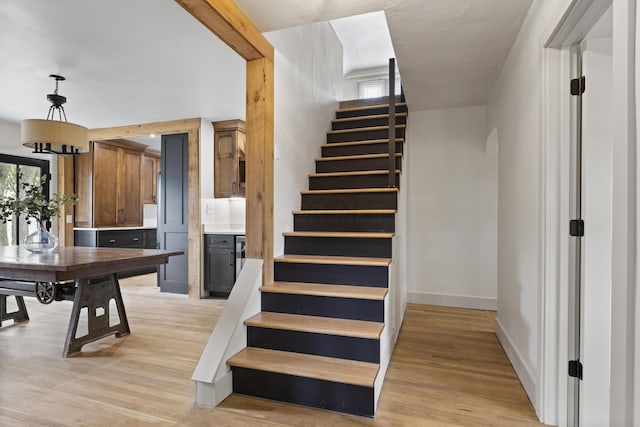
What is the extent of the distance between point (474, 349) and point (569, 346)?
107cm

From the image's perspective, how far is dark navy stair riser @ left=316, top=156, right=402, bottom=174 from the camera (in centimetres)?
343

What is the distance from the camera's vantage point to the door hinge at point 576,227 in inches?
64.5

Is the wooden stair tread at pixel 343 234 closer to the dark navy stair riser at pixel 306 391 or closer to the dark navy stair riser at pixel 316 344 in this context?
the dark navy stair riser at pixel 316 344

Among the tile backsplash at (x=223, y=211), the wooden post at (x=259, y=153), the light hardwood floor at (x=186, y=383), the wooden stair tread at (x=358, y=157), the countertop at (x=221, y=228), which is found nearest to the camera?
the light hardwood floor at (x=186, y=383)

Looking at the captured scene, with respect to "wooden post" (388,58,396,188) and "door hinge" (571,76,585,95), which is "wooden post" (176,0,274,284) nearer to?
"wooden post" (388,58,396,188)

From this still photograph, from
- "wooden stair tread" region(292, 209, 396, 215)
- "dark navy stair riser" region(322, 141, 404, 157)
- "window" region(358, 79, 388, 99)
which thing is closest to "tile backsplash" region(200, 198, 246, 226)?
"dark navy stair riser" region(322, 141, 404, 157)

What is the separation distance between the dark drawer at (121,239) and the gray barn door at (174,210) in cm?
137

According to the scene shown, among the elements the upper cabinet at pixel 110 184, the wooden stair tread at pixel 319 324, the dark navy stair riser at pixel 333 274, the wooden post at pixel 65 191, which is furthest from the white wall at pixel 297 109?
the wooden post at pixel 65 191

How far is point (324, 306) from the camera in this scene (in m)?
2.26

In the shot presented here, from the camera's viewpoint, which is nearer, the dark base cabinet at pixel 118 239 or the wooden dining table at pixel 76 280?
the wooden dining table at pixel 76 280

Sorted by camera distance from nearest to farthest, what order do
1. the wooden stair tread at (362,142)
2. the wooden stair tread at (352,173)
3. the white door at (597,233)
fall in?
the white door at (597,233)
the wooden stair tread at (352,173)
the wooden stair tread at (362,142)

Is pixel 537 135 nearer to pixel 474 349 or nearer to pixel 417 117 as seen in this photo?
pixel 474 349

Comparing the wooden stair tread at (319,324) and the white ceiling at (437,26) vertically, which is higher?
the white ceiling at (437,26)

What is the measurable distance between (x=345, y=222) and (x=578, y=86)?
70.9 inches
